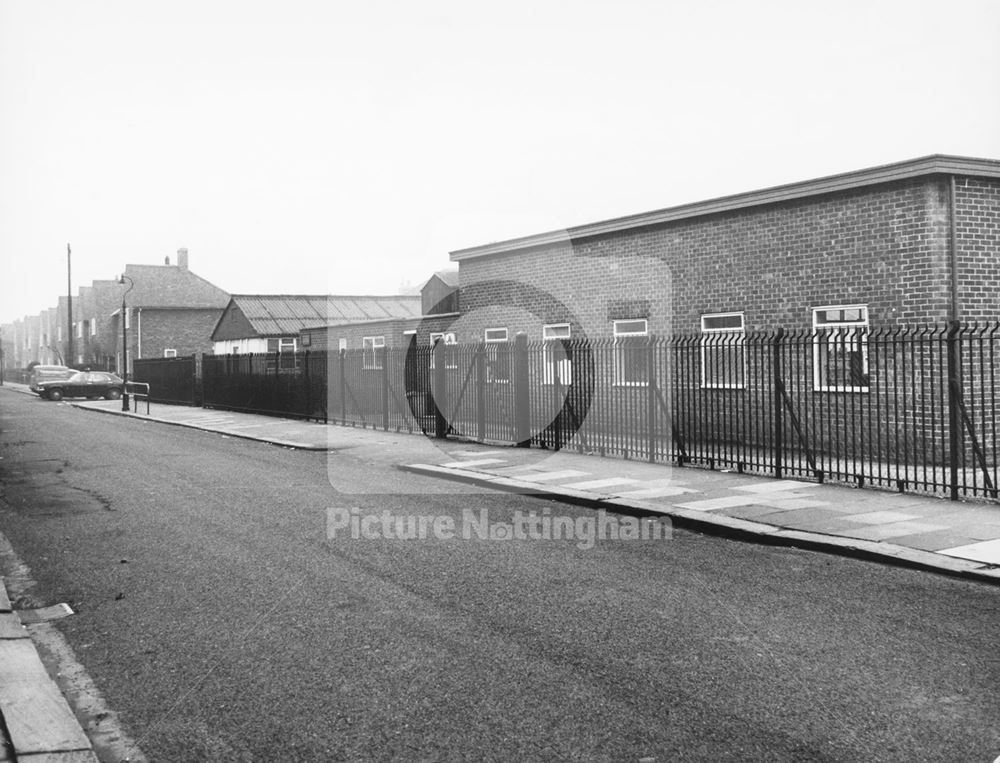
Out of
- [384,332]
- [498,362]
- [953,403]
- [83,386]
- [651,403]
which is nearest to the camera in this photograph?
[953,403]

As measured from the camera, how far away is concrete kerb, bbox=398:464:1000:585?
23.7 feet

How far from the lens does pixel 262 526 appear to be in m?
9.33

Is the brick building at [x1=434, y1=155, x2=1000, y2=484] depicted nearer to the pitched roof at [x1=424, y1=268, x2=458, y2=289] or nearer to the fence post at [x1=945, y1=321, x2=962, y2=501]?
the fence post at [x1=945, y1=321, x2=962, y2=501]

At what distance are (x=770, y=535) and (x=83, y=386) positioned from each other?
4237 centimetres

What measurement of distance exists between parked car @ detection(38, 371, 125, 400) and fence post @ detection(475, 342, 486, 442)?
31.1 m

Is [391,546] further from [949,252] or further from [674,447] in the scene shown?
[949,252]

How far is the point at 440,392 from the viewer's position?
64.2ft

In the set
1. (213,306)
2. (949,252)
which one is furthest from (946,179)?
(213,306)

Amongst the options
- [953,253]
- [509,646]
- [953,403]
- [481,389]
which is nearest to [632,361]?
[481,389]

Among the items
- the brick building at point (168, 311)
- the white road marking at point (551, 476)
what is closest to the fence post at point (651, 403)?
the white road marking at point (551, 476)

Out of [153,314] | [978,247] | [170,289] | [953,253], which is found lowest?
[953,253]

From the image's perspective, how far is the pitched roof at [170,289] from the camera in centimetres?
6662

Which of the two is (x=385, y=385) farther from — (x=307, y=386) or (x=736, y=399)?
(x=736, y=399)

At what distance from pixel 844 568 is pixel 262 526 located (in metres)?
5.65
